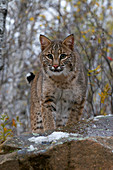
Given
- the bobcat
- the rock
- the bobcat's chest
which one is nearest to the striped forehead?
the bobcat

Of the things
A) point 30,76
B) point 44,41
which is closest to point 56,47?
point 44,41

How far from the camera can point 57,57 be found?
535cm

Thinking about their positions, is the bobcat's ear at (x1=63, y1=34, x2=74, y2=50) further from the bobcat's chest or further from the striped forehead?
the bobcat's chest

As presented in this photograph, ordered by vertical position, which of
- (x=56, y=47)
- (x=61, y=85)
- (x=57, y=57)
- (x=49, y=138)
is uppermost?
(x=56, y=47)

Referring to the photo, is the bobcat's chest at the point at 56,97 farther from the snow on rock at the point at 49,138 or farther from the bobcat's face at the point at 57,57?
the snow on rock at the point at 49,138

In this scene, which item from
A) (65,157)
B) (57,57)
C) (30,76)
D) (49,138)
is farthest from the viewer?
(30,76)

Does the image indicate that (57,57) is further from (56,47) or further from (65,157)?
(65,157)

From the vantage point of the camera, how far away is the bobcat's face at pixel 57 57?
17.4 ft

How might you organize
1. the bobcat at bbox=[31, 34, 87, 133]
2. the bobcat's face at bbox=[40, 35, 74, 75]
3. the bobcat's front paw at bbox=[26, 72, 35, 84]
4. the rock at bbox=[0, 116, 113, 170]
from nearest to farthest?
1. the rock at bbox=[0, 116, 113, 170]
2. the bobcat's face at bbox=[40, 35, 74, 75]
3. the bobcat at bbox=[31, 34, 87, 133]
4. the bobcat's front paw at bbox=[26, 72, 35, 84]

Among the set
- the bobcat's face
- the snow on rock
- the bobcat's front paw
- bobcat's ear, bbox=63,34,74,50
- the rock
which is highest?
bobcat's ear, bbox=63,34,74,50

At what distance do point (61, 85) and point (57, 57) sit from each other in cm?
56

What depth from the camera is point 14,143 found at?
3.26 m

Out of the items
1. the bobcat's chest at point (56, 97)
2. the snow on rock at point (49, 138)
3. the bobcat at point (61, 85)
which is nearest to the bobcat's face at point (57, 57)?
the bobcat at point (61, 85)

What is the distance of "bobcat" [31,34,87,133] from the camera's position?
5441mm
